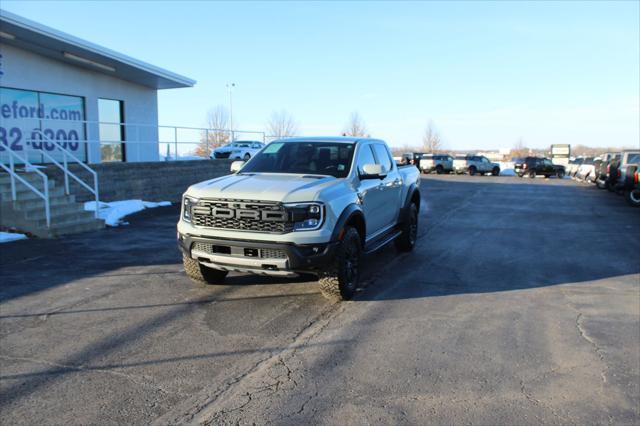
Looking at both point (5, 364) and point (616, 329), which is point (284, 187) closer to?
point (5, 364)

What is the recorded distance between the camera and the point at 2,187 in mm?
A: 10508

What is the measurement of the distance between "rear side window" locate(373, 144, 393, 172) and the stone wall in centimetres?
832

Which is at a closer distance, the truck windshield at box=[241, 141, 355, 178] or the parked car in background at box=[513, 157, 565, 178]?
the truck windshield at box=[241, 141, 355, 178]

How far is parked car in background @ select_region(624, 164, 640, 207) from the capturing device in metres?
17.6

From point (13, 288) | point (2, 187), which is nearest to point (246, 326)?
point (13, 288)

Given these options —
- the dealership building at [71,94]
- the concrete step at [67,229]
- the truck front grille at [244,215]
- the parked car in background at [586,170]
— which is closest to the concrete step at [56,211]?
the concrete step at [67,229]

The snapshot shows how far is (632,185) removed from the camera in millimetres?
18016

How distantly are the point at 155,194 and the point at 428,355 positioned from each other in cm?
1318

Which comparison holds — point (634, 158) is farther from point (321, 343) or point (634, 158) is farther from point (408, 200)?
point (321, 343)

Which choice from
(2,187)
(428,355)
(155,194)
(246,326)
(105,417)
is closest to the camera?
(105,417)

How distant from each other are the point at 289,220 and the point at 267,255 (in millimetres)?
431

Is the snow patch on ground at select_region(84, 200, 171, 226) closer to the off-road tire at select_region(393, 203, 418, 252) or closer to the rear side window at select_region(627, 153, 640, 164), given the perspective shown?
the off-road tire at select_region(393, 203, 418, 252)

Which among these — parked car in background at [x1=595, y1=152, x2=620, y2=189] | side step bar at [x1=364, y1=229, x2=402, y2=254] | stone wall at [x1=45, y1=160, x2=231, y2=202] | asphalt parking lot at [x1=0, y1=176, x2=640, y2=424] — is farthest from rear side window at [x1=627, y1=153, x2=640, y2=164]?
side step bar at [x1=364, y1=229, x2=402, y2=254]

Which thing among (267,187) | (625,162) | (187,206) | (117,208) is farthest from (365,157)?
(625,162)
